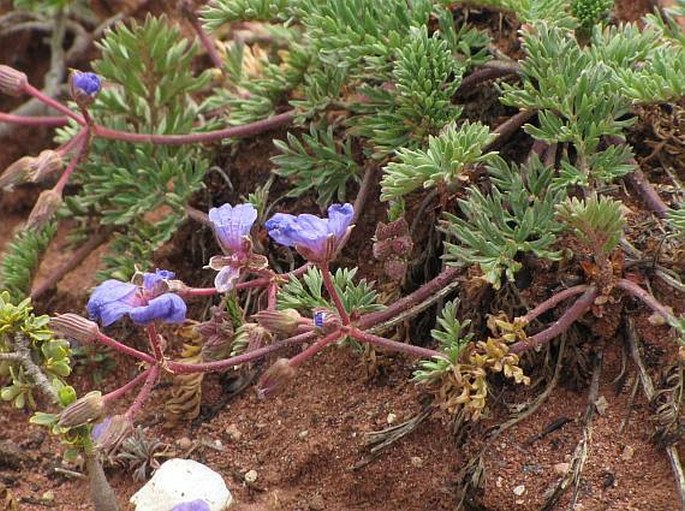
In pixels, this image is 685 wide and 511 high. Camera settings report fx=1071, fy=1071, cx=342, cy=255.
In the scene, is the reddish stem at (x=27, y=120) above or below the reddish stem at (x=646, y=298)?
below

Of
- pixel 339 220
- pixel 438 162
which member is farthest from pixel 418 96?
pixel 339 220

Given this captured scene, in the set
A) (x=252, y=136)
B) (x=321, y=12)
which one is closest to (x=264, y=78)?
(x=252, y=136)

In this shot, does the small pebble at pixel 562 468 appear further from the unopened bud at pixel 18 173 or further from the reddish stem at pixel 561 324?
the unopened bud at pixel 18 173

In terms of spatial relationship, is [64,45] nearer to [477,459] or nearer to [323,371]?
[323,371]

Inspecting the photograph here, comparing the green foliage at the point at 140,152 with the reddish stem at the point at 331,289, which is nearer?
the reddish stem at the point at 331,289

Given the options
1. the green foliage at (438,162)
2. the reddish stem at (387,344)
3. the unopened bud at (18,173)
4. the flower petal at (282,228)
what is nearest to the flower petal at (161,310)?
the flower petal at (282,228)

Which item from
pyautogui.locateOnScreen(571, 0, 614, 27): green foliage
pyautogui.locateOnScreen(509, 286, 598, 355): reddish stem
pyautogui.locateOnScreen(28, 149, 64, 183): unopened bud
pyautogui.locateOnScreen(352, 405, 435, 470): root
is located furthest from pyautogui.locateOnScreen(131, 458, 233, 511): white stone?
pyautogui.locateOnScreen(571, 0, 614, 27): green foliage

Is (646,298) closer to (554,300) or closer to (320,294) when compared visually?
(554,300)

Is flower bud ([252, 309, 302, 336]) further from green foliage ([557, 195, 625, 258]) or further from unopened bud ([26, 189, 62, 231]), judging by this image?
unopened bud ([26, 189, 62, 231])
